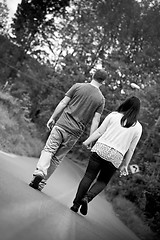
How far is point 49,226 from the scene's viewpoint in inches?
131

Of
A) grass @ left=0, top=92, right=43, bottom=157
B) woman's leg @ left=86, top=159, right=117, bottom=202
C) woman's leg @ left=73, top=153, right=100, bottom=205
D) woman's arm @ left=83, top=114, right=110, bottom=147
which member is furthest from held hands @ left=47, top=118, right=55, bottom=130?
grass @ left=0, top=92, right=43, bottom=157

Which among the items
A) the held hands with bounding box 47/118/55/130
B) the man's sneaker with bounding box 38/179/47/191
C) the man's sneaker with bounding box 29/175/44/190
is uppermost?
the held hands with bounding box 47/118/55/130

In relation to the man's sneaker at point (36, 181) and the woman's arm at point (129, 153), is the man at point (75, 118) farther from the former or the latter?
the woman's arm at point (129, 153)

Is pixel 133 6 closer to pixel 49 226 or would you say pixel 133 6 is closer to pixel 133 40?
pixel 133 40

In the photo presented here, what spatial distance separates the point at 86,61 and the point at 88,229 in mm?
32300

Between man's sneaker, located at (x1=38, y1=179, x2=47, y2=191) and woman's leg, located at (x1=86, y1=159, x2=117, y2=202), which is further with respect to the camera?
man's sneaker, located at (x1=38, y1=179, x2=47, y2=191)

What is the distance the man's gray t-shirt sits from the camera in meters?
5.66

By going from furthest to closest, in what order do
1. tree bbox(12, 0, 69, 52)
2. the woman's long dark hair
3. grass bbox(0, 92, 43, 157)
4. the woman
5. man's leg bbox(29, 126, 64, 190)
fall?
tree bbox(12, 0, 69, 52), grass bbox(0, 92, 43, 157), man's leg bbox(29, 126, 64, 190), the woman's long dark hair, the woman

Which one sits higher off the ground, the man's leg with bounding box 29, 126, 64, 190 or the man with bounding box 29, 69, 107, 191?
the man with bounding box 29, 69, 107, 191

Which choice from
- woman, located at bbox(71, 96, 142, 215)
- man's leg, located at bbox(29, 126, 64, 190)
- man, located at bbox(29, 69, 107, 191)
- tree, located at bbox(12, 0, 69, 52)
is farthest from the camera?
tree, located at bbox(12, 0, 69, 52)

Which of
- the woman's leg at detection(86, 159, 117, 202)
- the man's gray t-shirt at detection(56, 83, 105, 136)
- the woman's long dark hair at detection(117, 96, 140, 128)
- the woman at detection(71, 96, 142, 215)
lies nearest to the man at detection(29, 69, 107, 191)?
the man's gray t-shirt at detection(56, 83, 105, 136)

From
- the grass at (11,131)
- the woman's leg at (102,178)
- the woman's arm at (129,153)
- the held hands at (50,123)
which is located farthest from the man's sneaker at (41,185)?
the grass at (11,131)

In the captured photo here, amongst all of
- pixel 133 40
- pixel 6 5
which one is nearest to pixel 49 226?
pixel 133 40

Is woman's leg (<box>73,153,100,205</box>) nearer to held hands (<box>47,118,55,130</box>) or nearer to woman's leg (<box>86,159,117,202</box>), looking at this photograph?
woman's leg (<box>86,159,117,202</box>)
